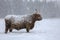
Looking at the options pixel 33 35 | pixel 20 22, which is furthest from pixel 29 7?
pixel 33 35

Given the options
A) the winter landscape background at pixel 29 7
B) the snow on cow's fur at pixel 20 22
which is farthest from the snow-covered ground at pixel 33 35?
the winter landscape background at pixel 29 7

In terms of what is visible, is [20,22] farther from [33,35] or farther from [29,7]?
[29,7]

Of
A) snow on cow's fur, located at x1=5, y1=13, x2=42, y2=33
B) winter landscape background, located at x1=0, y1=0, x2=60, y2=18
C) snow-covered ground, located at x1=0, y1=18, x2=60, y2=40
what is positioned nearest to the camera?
snow-covered ground, located at x1=0, y1=18, x2=60, y2=40

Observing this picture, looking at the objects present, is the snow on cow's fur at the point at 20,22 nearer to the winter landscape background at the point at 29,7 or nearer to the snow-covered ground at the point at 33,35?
the snow-covered ground at the point at 33,35

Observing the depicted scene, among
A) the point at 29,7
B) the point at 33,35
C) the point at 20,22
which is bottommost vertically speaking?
the point at 33,35

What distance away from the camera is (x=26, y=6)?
24.9 m

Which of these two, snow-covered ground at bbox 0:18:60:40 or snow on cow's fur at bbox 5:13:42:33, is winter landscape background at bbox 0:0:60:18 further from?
snow on cow's fur at bbox 5:13:42:33

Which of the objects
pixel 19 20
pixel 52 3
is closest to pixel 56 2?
pixel 52 3

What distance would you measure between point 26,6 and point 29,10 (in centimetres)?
98

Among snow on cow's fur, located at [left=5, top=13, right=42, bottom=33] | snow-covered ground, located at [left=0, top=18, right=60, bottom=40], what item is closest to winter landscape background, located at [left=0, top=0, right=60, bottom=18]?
snow-covered ground, located at [left=0, top=18, right=60, bottom=40]

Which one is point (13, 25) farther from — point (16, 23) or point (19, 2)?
point (19, 2)

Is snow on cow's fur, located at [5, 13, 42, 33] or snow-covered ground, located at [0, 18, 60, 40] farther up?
snow on cow's fur, located at [5, 13, 42, 33]

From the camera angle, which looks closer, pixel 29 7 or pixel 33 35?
pixel 33 35

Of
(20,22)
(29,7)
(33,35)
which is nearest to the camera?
(33,35)
